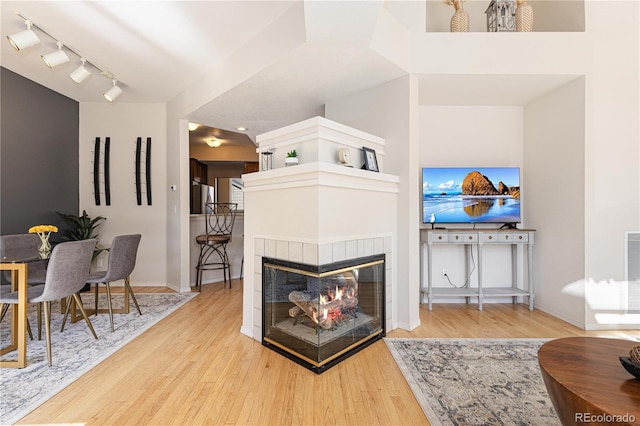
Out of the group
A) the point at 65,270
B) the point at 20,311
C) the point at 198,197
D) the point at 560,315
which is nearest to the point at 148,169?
the point at 198,197

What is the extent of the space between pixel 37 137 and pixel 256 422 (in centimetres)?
443

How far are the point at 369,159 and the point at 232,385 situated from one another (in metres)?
2.03

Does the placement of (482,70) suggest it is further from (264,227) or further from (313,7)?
(264,227)

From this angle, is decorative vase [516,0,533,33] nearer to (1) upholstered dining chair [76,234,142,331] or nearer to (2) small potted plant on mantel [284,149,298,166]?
(2) small potted plant on mantel [284,149,298,166]

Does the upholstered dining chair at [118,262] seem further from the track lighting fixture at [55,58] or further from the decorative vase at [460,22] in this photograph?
the decorative vase at [460,22]

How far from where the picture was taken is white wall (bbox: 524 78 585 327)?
9.10 ft

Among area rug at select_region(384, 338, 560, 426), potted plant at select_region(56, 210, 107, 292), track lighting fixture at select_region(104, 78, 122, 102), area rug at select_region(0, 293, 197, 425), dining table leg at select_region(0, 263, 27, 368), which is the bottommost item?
area rug at select_region(0, 293, 197, 425)

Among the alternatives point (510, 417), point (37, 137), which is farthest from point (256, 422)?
point (37, 137)

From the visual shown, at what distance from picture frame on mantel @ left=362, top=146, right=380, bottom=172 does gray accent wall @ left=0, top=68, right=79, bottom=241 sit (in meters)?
4.09

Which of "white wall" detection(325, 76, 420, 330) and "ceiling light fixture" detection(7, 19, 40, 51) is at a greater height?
"ceiling light fixture" detection(7, 19, 40, 51)

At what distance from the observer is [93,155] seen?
14.1ft

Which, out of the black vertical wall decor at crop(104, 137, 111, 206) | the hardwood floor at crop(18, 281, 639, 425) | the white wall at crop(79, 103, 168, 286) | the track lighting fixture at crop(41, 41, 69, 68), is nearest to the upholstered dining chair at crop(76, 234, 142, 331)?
the hardwood floor at crop(18, 281, 639, 425)

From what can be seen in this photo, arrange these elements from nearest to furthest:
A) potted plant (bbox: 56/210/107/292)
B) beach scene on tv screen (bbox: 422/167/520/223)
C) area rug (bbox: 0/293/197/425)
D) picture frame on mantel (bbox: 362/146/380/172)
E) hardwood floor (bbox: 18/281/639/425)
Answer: hardwood floor (bbox: 18/281/639/425) → area rug (bbox: 0/293/197/425) → picture frame on mantel (bbox: 362/146/380/172) → beach scene on tv screen (bbox: 422/167/520/223) → potted plant (bbox: 56/210/107/292)

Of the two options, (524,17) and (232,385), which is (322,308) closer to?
(232,385)
